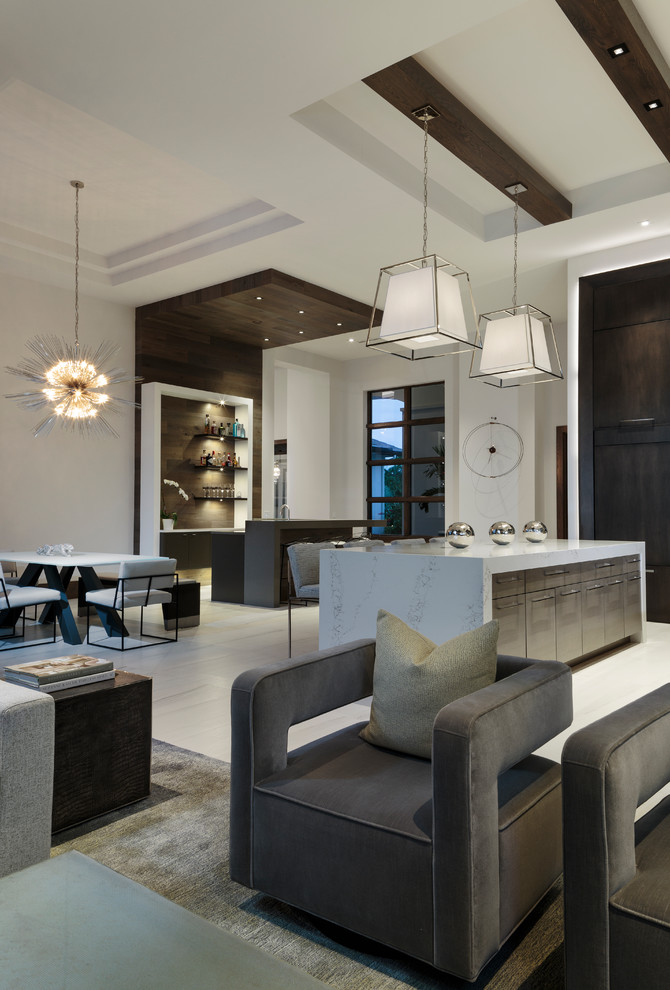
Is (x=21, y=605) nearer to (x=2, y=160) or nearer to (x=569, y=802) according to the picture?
(x=2, y=160)

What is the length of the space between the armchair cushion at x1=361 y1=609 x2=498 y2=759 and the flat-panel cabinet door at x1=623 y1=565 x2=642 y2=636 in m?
3.63

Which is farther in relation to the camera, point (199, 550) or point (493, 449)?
point (493, 449)

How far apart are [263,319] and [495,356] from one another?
12.7 feet

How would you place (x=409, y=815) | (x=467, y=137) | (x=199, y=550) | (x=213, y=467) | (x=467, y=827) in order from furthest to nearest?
1. (x=213, y=467)
2. (x=199, y=550)
3. (x=467, y=137)
4. (x=409, y=815)
5. (x=467, y=827)

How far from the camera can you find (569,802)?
1.24 meters

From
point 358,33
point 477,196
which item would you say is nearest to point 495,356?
point 477,196

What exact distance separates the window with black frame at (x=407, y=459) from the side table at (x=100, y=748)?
335 inches

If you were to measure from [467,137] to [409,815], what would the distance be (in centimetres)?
443

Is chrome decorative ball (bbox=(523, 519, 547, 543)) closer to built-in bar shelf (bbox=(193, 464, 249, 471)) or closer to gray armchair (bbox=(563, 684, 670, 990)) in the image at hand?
gray armchair (bbox=(563, 684, 670, 990))

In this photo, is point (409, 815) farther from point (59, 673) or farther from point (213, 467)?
point (213, 467)

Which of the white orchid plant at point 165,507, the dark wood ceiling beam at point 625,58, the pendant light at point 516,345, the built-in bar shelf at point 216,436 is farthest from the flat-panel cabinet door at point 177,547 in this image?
the dark wood ceiling beam at point 625,58

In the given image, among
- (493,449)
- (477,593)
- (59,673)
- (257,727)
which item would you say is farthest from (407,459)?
(257,727)

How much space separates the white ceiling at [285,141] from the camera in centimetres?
339

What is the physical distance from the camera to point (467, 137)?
15.3 feet
